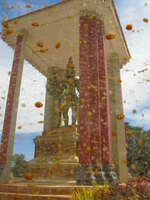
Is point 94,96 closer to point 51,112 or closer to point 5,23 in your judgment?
point 51,112

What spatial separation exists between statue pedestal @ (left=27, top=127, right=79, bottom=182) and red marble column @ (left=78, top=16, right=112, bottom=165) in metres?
1.71

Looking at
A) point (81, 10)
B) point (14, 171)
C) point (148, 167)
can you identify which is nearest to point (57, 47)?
point (81, 10)

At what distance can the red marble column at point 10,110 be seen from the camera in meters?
9.41

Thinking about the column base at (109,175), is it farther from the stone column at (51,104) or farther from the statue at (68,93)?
the stone column at (51,104)

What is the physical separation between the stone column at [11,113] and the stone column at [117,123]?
5393 millimetres

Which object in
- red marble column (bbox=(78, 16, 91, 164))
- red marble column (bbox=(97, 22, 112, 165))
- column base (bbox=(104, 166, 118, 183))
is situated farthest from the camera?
red marble column (bbox=(97, 22, 112, 165))

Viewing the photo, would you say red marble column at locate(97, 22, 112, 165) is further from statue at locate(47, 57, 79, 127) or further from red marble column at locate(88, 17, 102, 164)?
statue at locate(47, 57, 79, 127)

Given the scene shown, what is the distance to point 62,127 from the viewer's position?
11.2m

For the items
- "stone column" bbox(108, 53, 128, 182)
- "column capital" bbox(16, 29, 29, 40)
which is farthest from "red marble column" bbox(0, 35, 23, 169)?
"stone column" bbox(108, 53, 128, 182)

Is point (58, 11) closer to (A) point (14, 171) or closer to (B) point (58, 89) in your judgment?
(B) point (58, 89)

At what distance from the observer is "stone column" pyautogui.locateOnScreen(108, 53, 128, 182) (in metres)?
11.1

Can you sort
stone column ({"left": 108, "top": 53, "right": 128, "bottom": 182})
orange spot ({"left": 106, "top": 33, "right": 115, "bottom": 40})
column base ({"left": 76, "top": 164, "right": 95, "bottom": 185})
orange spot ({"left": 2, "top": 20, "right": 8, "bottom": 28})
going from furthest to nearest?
orange spot ({"left": 2, "top": 20, "right": 8, "bottom": 28}) → stone column ({"left": 108, "top": 53, "right": 128, "bottom": 182}) → orange spot ({"left": 106, "top": 33, "right": 115, "bottom": 40}) → column base ({"left": 76, "top": 164, "right": 95, "bottom": 185})

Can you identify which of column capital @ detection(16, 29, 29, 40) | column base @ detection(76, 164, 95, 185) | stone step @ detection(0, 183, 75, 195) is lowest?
stone step @ detection(0, 183, 75, 195)

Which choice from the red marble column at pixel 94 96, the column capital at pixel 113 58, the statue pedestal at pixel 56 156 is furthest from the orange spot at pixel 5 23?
the column capital at pixel 113 58
